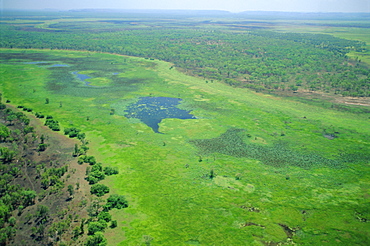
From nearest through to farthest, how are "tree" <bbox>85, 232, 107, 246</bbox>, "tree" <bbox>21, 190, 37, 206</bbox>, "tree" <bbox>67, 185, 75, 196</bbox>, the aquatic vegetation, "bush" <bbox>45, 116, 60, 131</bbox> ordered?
"tree" <bbox>85, 232, 107, 246</bbox>, "tree" <bbox>21, 190, 37, 206</bbox>, "tree" <bbox>67, 185, 75, 196</bbox>, the aquatic vegetation, "bush" <bbox>45, 116, 60, 131</bbox>

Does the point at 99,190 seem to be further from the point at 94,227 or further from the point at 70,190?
the point at 94,227

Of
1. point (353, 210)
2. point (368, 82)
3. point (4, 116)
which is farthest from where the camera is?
point (368, 82)

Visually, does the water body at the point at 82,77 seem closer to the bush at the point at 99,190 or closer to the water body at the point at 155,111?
the water body at the point at 155,111

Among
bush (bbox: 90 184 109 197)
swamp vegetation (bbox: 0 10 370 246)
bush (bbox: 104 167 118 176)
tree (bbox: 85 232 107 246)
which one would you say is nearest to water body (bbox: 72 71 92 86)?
swamp vegetation (bbox: 0 10 370 246)

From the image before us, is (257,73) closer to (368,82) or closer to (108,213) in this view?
(368,82)

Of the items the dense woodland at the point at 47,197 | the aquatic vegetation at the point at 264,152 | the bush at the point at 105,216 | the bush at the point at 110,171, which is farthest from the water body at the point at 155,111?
the bush at the point at 105,216

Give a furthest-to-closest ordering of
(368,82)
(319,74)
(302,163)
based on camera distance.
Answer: (319,74) → (368,82) → (302,163)

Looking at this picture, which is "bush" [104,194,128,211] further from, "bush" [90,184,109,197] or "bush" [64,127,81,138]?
"bush" [64,127,81,138]

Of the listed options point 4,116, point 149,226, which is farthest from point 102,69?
point 149,226
